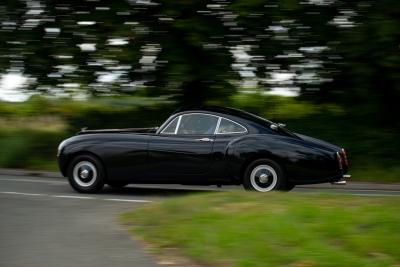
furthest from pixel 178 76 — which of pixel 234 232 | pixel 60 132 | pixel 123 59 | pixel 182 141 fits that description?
pixel 234 232

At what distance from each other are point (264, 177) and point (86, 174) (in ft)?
10.4

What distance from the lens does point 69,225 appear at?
28.6 feet

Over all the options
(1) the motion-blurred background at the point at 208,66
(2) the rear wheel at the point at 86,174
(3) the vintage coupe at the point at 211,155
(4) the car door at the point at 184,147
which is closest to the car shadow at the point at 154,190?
(2) the rear wheel at the point at 86,174

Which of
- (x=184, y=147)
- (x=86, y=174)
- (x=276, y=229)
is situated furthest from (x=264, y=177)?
(x=276, y=229)

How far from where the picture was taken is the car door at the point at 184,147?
11.7 metres

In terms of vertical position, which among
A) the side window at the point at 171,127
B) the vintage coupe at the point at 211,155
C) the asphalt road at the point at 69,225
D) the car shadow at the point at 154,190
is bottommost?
the car shadow at the point at 154,190

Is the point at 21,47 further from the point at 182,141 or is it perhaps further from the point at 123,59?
the point at 182,141

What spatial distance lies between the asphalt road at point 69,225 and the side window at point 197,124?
1.27 meters

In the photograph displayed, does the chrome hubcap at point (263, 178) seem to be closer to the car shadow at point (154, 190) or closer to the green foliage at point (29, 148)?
the car shadow at point (154, 190)

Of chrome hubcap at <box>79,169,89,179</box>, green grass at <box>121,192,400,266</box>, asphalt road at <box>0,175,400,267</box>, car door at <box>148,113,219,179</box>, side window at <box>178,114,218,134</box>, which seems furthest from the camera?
chrome hubcap at <box>79,169,89,179</box>

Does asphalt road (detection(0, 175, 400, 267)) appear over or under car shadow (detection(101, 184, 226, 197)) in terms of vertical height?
over

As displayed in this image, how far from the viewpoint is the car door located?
38.5 ft

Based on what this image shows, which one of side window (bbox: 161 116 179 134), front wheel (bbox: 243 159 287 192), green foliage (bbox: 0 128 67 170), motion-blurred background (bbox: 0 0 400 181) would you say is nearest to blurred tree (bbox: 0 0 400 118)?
motion-blurred background (bbox: 0 0 400 181)

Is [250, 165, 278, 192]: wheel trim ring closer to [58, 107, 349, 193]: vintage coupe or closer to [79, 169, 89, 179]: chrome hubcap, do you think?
[58, 107, 349, 193]: vintage coupe
